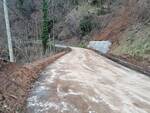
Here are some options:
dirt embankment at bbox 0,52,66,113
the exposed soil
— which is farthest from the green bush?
dirt embankment at bbox 0,52,66,113

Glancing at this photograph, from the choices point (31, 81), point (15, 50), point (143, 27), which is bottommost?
point (15, 50)

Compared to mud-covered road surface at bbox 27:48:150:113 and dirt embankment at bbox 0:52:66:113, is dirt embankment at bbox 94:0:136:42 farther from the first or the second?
dirt embankment at bbox 0:52:66:113

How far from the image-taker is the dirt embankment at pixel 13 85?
9.16 metres

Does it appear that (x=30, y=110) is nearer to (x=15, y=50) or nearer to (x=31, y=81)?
(x=31, y=81)

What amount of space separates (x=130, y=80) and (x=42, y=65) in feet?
21.5

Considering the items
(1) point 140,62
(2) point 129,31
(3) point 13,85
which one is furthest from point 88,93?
(2) point 129,31

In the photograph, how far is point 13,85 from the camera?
11.4 meters

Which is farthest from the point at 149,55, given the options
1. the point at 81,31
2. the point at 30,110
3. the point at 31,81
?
the point at 81,31

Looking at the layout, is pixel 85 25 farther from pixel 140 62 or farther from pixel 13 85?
pixel 13 85

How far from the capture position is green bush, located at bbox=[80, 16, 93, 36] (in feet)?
178

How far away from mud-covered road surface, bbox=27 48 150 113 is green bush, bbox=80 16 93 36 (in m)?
38.4

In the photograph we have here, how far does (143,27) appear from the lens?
29094 millimetres

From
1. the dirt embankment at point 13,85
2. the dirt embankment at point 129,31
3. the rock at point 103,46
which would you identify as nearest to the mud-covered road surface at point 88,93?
the dirt embankment at point 13,85

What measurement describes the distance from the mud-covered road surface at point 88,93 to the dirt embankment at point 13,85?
1.22 feet
